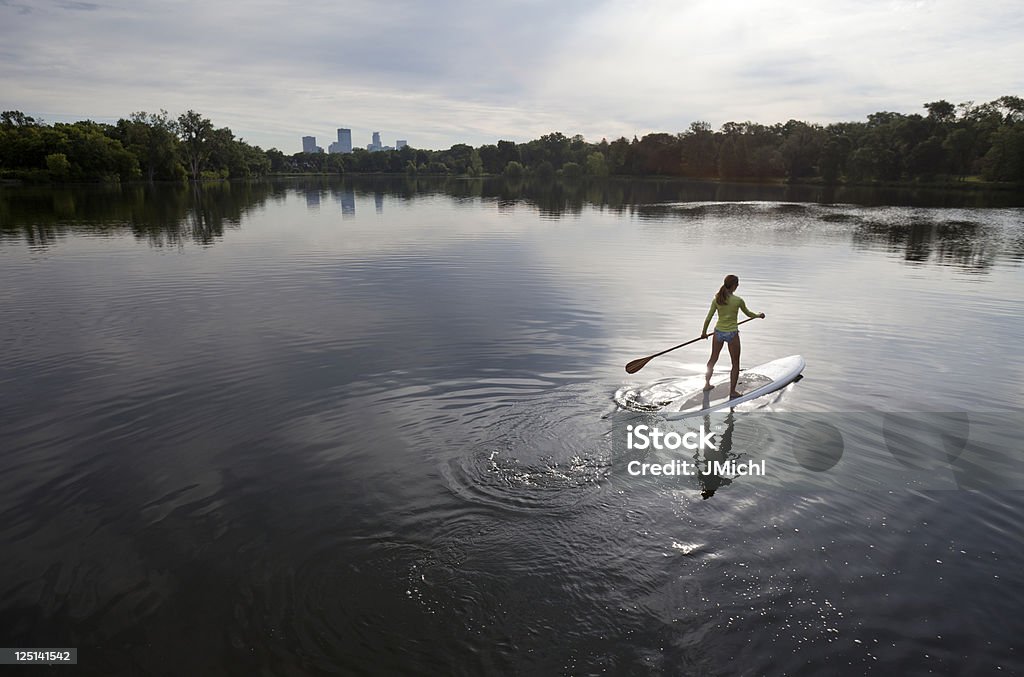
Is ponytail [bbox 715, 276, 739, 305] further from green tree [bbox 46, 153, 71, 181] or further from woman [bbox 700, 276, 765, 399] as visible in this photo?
green tree [bbox 46, 153, 71, 181]

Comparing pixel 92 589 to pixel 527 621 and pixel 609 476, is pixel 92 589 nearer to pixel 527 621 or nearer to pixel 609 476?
pixel 527 621

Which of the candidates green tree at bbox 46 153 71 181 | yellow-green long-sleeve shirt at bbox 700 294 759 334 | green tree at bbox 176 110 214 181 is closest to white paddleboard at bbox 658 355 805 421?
yellow-green long-sleeve shirt at bbox 700 294 759 334

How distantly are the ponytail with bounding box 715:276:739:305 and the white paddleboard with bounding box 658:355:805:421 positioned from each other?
1916 millimetres

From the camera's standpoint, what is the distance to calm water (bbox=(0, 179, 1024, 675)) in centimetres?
591

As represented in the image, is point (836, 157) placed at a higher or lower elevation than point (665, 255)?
higher

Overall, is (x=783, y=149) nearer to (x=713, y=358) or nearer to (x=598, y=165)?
(x=598, y=165)

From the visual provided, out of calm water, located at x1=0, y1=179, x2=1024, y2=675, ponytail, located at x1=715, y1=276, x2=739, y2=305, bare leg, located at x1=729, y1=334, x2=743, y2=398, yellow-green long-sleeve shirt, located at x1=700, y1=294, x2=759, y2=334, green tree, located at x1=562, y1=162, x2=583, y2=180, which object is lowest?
calm water, located at x1=0, y1=179, x2=1024, y2=675

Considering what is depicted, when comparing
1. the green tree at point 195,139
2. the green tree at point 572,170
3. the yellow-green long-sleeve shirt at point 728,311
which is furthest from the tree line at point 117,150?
the yellow-green long-sleeve shirt at point 728,311

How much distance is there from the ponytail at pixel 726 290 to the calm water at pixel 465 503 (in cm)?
239

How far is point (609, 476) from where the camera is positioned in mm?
8648

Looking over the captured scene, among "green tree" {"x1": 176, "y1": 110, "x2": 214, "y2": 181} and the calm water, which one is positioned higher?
"green tree" {"x1": 176, "y1": 110, "x2": 214, "y2": 181}

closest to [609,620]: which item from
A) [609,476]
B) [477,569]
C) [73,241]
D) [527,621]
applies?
[527,621]

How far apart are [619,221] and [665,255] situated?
67.1 feet

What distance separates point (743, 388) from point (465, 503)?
6.96 metres
